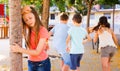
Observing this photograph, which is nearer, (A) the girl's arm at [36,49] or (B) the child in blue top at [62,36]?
(A) the girl's arm at [36,49]

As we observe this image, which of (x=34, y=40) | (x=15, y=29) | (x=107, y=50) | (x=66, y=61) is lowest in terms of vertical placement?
(x=66, y=61)

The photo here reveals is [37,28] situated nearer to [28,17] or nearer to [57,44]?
[28,17]

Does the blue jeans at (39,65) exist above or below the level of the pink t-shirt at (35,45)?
below

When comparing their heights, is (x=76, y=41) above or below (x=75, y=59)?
above

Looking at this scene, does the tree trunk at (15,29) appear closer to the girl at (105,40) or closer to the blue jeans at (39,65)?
the blue jeans at (39,65)

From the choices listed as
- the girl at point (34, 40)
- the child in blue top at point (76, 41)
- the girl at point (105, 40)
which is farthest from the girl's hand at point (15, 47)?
the girl at point (105, 40)

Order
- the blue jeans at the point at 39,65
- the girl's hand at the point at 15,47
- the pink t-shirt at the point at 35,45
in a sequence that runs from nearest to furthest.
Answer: the girl's hand at the point at 15,47, the pink t-shirt at the point at 35,45, the blue jeans at the point at 39,65

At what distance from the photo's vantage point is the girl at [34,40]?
4.55 metres

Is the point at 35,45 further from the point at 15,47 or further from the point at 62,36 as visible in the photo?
the point at 62,36

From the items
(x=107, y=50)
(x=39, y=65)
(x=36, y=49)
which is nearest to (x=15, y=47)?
(x=36, y=49)

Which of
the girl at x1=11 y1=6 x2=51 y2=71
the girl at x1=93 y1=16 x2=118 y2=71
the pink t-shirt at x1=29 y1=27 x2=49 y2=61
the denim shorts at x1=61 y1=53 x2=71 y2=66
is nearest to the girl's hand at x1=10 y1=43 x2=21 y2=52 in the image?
the girl at x1=11 y1=6 x2=51 y2=71

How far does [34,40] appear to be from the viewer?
4.72 meters

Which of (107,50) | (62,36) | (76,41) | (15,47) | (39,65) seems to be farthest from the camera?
(62,36)

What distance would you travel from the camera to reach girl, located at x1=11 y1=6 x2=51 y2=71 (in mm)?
4551
